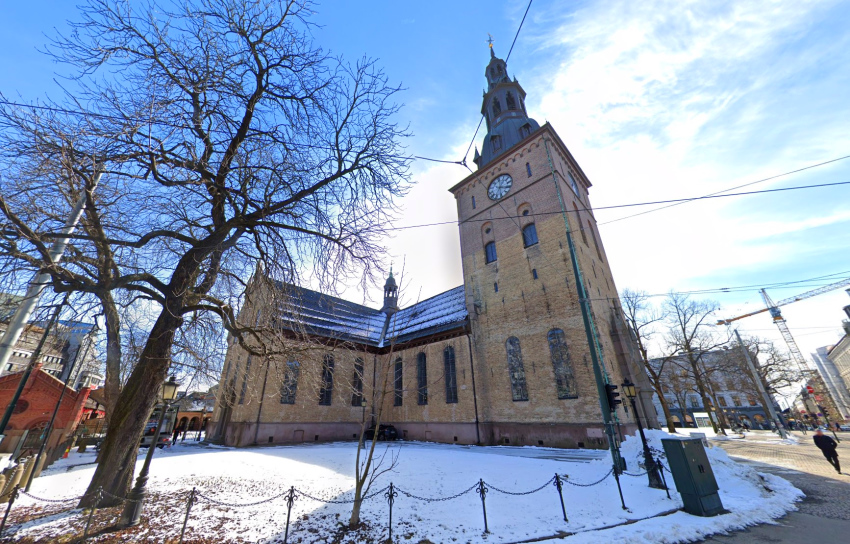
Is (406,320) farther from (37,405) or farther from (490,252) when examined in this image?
(37,405)

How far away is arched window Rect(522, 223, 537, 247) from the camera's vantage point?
22.1 metres

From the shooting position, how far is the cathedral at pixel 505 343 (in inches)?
698

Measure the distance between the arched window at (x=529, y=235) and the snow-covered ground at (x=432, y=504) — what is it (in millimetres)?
13207

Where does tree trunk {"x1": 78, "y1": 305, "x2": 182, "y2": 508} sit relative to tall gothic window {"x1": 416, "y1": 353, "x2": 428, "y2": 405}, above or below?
below

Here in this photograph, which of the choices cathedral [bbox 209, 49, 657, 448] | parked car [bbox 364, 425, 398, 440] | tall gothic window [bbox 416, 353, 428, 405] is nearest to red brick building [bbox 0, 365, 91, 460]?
cathedral [bbox 209, 49, 657, 448]

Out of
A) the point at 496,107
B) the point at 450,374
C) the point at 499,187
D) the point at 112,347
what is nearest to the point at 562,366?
the point at 450,374

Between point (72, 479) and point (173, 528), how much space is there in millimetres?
7304

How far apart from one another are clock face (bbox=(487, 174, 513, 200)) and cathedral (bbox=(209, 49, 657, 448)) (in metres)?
0.12

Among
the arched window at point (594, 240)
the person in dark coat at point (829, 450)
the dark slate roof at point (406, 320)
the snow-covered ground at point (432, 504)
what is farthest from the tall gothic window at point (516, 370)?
the person in dark coat at point (829, 450)

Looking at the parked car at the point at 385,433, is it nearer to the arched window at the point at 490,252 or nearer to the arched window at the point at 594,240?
the arched window at the point at 490,252

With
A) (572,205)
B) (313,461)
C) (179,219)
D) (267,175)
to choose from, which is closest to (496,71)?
(572,205)

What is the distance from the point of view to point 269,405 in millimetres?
21438

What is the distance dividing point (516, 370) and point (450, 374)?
531cm

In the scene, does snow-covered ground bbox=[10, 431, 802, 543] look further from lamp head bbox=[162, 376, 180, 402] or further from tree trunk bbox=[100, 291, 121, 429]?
tree trunk bbox=[100, 291, 121, 429]
